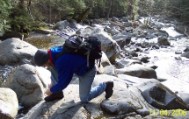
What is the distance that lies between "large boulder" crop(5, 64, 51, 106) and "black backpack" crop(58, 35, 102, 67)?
9.62 feet

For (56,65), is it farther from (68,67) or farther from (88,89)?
(88,89)

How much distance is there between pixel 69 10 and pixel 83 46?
28183mm

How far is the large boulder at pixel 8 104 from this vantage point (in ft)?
23.9

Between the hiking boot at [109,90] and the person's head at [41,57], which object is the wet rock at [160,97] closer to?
the hiking boot at [109,90]

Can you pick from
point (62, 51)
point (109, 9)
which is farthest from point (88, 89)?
point (109, 9)

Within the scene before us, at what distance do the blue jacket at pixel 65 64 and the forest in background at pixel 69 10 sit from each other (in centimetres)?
143

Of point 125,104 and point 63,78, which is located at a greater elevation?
point 63,78

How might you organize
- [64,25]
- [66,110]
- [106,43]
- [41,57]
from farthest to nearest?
[64,25] < [106,43] < [66,110] < [41,57]

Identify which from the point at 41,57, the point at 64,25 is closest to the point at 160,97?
the point at 41,57

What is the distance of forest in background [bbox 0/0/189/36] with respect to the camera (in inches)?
235

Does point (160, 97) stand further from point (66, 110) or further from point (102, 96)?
point (66, 110)

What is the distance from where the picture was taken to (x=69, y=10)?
33469 millimetres

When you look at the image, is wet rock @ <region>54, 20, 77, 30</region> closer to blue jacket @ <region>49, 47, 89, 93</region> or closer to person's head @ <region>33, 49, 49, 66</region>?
blue jacket @ <region>49, 47, 89, 93</region>

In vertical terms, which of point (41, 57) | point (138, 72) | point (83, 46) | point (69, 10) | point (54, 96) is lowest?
point (69, 10)
